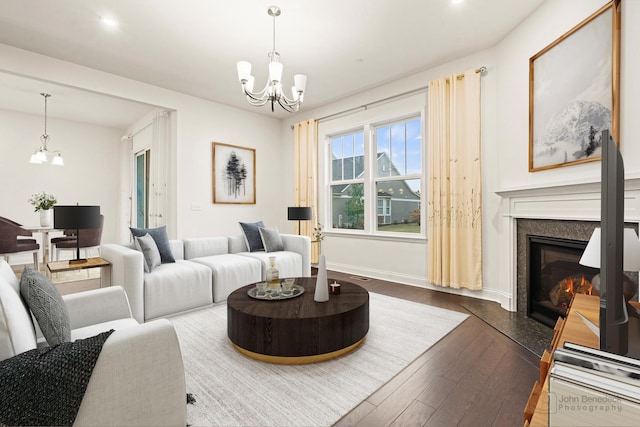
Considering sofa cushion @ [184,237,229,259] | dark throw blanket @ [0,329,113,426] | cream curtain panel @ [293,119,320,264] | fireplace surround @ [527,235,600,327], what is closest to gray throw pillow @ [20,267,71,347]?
dark throw blanket @ [0,329,113,426]

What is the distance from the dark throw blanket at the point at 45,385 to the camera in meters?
0.98

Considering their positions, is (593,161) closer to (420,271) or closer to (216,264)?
(420,271)

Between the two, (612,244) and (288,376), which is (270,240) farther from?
(612,244)

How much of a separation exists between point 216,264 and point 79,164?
5.32m

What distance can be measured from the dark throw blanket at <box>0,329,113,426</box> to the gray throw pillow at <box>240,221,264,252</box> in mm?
3190

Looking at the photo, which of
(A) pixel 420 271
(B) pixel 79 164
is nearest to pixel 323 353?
(A) pixel 420 271

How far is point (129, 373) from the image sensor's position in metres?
1.16

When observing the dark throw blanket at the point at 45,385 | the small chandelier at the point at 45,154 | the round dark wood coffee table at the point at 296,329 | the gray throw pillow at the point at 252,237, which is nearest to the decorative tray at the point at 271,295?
the round dark wood coffee table at the point at 296,329

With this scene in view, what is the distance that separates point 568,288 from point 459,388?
1.65m

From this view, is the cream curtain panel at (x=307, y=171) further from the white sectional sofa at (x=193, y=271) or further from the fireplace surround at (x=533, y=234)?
the fireplace surround at (x=533, y=234)

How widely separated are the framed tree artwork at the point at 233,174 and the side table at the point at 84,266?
7.68 ft

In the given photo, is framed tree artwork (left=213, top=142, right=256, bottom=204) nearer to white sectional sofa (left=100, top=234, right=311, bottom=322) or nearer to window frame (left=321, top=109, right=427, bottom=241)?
white sectional sofa (left=100, top=234, right=311, bottom=322)

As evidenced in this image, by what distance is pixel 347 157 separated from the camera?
524 cm

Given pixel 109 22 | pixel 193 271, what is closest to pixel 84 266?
pixel 193 271
